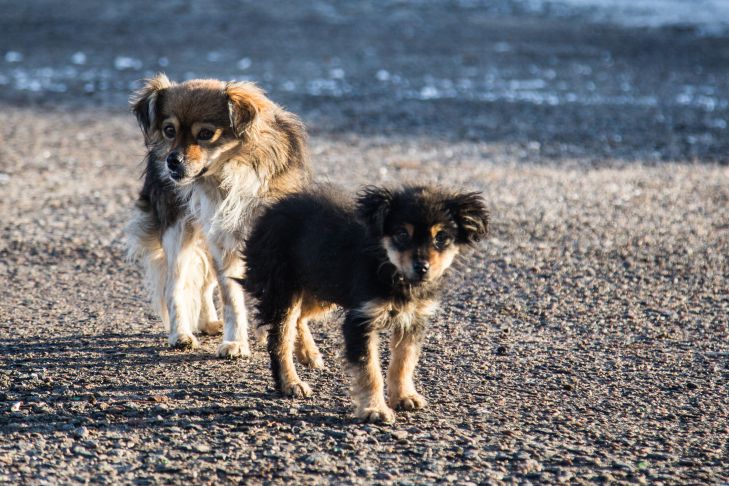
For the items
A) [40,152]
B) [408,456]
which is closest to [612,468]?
[408,456]

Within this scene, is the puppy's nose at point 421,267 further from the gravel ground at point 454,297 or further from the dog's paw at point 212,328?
the dog's paw at point 212,328

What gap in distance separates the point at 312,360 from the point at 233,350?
575 mm

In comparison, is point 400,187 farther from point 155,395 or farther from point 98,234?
point 98,234

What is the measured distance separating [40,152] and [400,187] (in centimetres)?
961

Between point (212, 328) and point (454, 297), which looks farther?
point (454, 297)

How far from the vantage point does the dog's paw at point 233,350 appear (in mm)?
6977

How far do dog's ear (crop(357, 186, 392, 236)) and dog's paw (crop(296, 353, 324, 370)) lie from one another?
54.2 inches

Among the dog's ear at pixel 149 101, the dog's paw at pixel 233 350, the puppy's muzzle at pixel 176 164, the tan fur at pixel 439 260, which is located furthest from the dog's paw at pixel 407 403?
the dog's ear at pixel 149 101

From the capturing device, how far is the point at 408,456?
5301 millimetres

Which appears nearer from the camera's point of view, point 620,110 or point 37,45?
point 620,110

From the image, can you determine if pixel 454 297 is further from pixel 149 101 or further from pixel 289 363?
pixel 149 101

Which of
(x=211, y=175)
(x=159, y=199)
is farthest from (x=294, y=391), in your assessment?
(x=159, y=199)

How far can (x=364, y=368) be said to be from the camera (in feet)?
18.8

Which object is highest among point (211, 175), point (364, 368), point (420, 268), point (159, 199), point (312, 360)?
point (211, 175)
